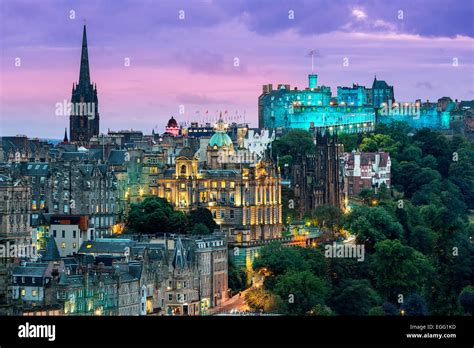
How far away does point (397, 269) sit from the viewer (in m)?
62.2

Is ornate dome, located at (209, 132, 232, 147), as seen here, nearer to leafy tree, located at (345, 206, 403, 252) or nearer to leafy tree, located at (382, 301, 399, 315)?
leafy tree, located at (345, 206, 403, 252)

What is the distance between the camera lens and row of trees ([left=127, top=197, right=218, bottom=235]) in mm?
64250

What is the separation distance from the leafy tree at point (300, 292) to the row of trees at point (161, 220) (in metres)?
9.22

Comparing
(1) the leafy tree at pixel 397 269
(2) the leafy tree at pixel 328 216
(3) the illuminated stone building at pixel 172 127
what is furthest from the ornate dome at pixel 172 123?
(1) the leafy tree at pixel 397 269

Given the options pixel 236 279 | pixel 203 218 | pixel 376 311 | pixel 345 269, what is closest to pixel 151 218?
pixel 203 218

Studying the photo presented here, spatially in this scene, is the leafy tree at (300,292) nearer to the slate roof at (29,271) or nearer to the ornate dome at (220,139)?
the slate roof at (29,271)

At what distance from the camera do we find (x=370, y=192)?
8369cm

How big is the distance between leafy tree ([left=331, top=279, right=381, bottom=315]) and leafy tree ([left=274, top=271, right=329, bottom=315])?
57cm

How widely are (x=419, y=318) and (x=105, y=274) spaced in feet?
99.7

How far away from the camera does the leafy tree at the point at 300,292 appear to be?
174ft

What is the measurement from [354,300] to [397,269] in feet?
23.9

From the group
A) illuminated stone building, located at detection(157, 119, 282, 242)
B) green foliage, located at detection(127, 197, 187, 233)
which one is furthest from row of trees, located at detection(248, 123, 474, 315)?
green foliage, located at detection(127, 197, 187, 233)

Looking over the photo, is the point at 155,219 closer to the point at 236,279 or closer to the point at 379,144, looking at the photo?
the point at 236,279

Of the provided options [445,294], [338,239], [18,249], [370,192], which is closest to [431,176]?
[370,192]
